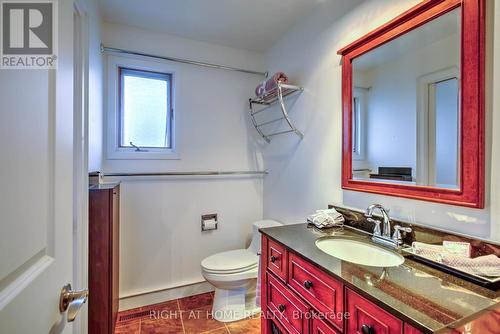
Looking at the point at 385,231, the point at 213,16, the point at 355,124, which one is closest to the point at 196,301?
the point at 385,231

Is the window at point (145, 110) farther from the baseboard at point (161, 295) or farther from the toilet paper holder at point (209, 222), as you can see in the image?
the baseboard at point (161, 295)

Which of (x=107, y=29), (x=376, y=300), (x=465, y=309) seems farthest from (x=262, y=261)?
(x=107, y=29)

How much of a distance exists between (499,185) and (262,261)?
1075 millimetres

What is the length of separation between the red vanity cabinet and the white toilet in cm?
49

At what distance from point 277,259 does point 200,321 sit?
109 cm

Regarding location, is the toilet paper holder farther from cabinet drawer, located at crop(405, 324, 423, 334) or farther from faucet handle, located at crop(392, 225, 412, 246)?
cabinet drawer, located at crop(405, 324, 423, 334)

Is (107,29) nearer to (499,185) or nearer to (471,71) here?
(471,71)

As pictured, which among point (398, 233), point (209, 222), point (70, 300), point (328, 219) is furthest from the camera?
point (209, 222)

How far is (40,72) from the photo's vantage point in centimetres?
50

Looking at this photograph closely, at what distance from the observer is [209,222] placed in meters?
2.27

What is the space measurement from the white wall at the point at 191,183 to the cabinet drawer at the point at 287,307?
1.14 m

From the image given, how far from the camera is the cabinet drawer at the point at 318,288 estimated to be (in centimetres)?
86

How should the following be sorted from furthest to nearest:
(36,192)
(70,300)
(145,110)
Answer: (145,110)
(70,300)
(36,192)

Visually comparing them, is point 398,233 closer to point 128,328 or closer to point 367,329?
point 367,329
